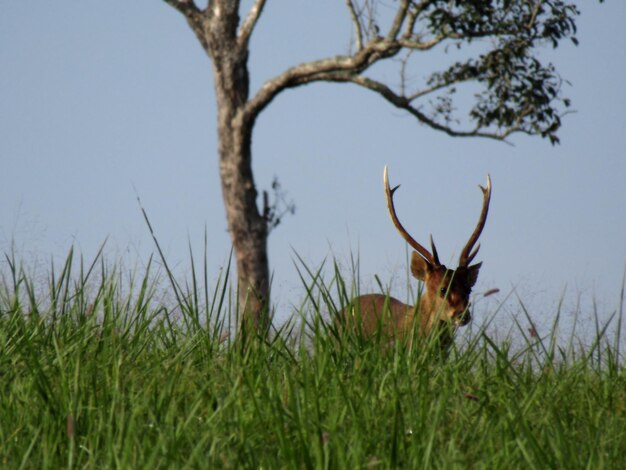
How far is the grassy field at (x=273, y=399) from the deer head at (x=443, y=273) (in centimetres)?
216

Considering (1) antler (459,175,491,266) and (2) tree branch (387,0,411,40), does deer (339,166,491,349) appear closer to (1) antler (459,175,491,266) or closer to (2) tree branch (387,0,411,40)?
(1) antler (459,175,491,266)

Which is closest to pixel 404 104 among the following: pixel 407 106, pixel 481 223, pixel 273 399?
pixel 407 106

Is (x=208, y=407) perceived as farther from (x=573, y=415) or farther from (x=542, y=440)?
(x=573, y=415)

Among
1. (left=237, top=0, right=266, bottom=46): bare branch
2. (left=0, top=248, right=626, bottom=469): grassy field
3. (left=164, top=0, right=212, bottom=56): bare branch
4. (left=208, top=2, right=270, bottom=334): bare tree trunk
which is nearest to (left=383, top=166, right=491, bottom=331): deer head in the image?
(left=0, top=248, right=626, bottom=469): grassy field

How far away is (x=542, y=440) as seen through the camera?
2830 mm

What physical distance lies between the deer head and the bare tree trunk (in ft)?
22.3

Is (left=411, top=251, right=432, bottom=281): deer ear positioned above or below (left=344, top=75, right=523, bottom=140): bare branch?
below

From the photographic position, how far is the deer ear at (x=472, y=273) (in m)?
6.48

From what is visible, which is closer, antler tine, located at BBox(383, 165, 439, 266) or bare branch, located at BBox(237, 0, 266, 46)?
antler tine, located at BBox(383, 165, 439, 266)

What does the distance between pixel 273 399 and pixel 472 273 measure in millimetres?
3935

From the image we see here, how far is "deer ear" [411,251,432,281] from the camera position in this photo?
6.65 metres

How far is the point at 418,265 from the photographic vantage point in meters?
6.75

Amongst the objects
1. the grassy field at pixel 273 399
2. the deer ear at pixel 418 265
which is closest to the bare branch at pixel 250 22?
the deer ear at pixel 418 265

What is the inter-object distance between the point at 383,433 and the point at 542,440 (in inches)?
21.4
